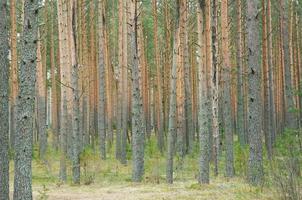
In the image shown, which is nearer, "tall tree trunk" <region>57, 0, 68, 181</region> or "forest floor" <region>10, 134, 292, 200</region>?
"forest floor" <region>10, 134, 292, 200</region>

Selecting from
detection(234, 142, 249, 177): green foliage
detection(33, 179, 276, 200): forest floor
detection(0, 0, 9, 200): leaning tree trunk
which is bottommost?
detection(33, 179, 276, 200): forest floor

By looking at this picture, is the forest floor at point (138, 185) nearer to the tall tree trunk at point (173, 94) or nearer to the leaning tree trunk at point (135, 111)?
the leaning tree trunk at point (135, 111)

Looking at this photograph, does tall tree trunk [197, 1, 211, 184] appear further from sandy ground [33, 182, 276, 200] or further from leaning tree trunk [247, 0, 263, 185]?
leaning tree trunk [247, 0, 263, 185]

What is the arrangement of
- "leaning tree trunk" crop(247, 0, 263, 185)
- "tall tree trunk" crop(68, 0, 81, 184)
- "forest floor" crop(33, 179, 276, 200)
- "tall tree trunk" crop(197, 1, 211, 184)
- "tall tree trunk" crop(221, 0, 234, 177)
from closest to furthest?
1. "forest floor" crop(33, 179, 276, 200)
2. "leaning tree trunk" crop(247, 0, 263, 185)
3. "tall tree trunk" crop(197, 1, 211, 184)
4. "tall tree trunk" crop(68, 0, 81, 184)
5. "tall tree trunk" crop(221, 0, 234, 177)

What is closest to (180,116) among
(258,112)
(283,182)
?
(258,112)

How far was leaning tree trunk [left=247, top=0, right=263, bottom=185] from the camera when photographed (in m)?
9.84

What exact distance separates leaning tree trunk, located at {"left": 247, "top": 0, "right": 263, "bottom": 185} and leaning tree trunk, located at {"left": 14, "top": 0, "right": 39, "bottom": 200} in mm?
4739

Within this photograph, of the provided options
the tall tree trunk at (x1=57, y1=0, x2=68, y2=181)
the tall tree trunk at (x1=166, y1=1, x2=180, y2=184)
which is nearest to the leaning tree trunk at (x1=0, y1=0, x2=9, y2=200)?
the tall tree trunk at (x1=166, y1=1, x2=180, y2=184)

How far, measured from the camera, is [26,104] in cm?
686

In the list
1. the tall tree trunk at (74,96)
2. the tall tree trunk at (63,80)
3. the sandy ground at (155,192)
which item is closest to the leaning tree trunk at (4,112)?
the sandy ground at (155,192)

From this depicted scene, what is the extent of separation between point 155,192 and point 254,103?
2861 mm

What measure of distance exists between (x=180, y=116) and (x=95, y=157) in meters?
4.55

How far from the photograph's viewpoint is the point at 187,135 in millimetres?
19734

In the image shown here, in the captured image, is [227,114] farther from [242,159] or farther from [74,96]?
[74,96]
